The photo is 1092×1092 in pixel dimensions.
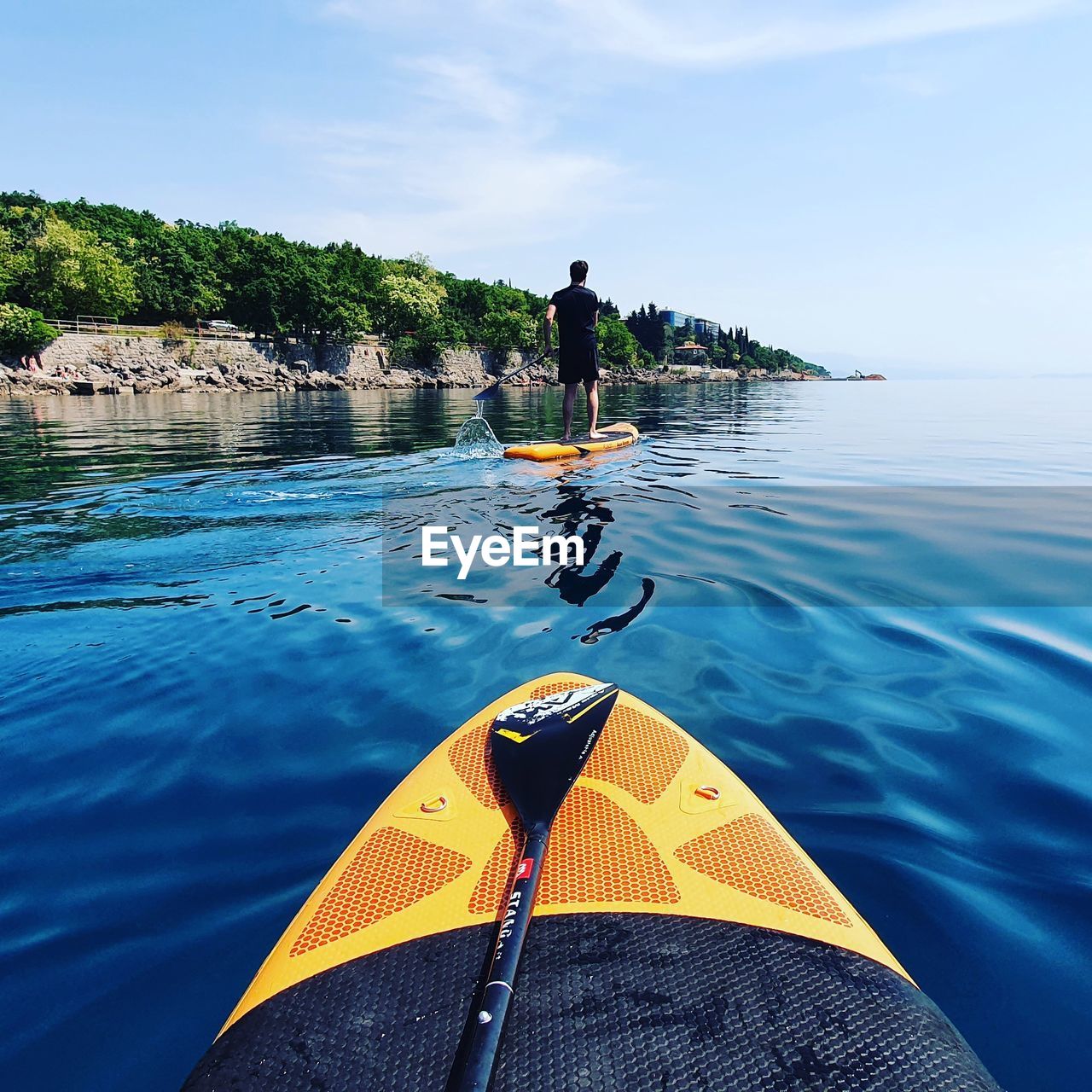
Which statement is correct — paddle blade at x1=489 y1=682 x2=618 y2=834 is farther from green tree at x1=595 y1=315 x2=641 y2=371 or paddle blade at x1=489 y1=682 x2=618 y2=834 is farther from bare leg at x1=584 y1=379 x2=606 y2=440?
green tree at x1=595 y1=315 x2=641 y2=371

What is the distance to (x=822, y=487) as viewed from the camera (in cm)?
856

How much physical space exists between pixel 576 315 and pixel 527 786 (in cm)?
929

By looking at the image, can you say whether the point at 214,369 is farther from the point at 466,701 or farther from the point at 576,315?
the point at 466,701

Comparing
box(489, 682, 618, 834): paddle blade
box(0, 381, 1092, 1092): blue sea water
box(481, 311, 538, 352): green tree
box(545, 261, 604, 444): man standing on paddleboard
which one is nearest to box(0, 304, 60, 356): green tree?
box(0, 381, 1092, 1092): blue sea water

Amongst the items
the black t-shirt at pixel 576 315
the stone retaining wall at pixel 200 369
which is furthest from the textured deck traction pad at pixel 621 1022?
the stone retaining wall at pixel 200 369

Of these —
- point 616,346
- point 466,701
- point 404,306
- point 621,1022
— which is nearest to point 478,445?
point 466,701

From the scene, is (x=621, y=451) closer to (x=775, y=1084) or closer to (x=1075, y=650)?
(x=1075, y=650)

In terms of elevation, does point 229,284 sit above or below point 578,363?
above

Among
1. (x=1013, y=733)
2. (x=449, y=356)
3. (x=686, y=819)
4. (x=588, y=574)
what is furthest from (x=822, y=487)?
(x=449, y=356)

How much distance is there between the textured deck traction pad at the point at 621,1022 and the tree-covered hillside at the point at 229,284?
2140 inches

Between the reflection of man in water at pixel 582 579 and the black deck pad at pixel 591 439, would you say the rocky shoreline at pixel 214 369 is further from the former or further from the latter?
the reflection of man in water at pixel 582 579

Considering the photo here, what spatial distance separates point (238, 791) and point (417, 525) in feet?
13.4

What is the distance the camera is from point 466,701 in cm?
327

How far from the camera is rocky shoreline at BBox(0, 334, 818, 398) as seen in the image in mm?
39969
